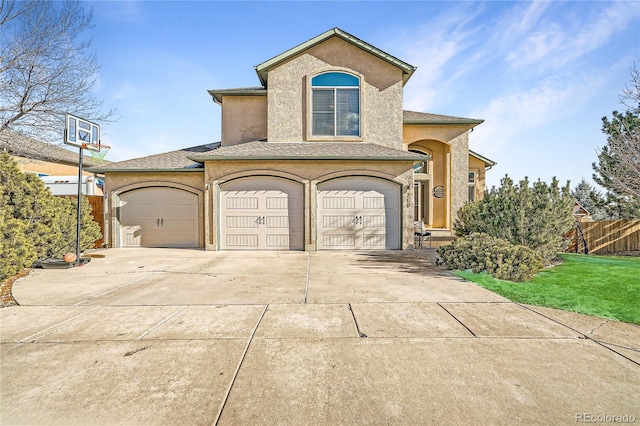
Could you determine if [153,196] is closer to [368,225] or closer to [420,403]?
[368,225]

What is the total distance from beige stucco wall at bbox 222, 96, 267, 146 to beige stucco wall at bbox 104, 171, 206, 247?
2.97 meters

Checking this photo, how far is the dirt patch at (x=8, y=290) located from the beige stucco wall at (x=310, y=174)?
544 cm

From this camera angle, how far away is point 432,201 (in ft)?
55.6

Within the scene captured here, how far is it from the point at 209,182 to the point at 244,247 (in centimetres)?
299

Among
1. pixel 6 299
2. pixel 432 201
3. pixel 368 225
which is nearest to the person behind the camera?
pixel 6 299

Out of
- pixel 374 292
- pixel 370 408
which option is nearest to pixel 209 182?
pixel 374 292

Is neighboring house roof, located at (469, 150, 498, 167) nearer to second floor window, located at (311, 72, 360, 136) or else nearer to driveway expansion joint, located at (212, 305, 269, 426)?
second floor window, located at (311, 72, 360, 136)

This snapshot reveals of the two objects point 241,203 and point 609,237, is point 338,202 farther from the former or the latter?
point 609,237

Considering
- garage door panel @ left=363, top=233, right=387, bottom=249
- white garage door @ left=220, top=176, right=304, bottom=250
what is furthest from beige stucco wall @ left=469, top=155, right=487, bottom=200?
white garage door @ left=220, top=176, right=304, bottom=250

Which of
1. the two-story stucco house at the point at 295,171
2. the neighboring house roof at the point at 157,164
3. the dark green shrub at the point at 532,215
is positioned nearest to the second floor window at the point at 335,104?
the two-story stucco house at the point at 295,171

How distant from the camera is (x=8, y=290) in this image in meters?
6.31

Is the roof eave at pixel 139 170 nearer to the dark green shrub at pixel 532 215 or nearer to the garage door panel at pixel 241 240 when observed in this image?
the garage door panel at pixel 241 240

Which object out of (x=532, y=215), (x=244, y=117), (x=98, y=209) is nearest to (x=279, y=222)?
(x=244, y=117)

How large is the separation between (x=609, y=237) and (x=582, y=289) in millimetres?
11014
